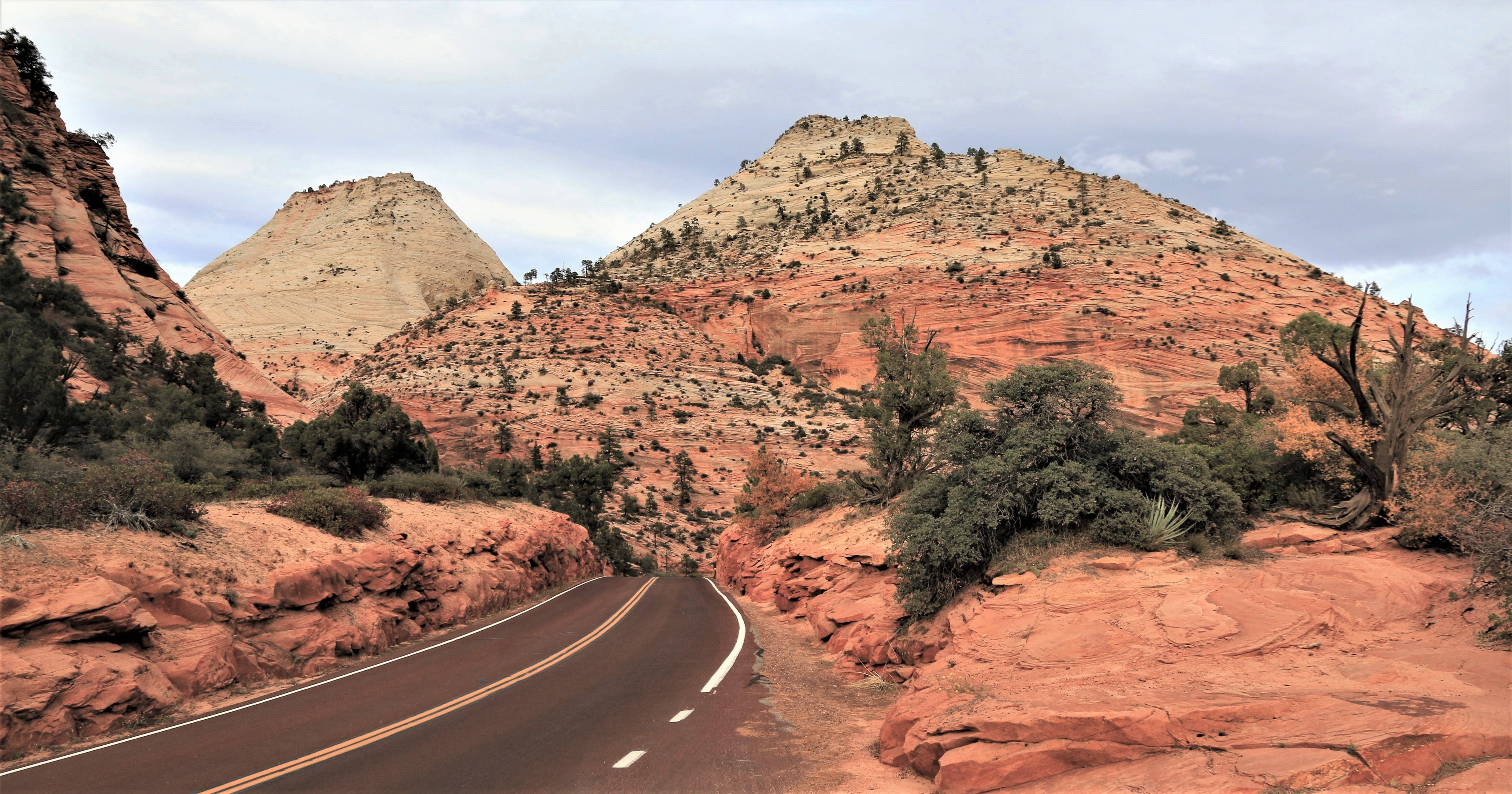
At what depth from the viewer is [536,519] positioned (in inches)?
1120

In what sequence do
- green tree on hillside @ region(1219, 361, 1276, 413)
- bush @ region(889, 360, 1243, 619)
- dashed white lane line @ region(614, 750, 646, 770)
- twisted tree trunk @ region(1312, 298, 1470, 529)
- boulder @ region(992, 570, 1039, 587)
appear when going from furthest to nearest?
green tree on hillside @ region(1219, 361, 1276, 413)
twisted tree trunk @ region(1312, 298, 1470, 529)
bush @ region(889, 360, 1243, 619)
boulder @ region(992, 570, 1039, 587)
dashed white lane line @ region(614, 750, 646, 770)

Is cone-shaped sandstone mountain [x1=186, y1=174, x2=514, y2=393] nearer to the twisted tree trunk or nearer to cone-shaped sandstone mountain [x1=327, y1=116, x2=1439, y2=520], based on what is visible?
cone-shaped sandstone mountain [x1=327, y1=116, x2=1439, y2=520]

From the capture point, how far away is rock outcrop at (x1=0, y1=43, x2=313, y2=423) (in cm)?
3388

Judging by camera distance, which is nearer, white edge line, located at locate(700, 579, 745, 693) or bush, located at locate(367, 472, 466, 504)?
white edge line, located at locate(700, 579, 745, 693)

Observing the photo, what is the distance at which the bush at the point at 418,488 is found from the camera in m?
21.9

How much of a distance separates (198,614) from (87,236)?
37.7 m

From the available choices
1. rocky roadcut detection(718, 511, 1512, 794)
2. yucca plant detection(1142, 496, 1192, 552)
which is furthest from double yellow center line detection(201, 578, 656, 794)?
yucca plant detection(1142, 496, 1192, 552)

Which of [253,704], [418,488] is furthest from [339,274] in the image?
[253,704]

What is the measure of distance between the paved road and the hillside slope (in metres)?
46.5

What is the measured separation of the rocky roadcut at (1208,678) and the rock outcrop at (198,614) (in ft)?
31.7

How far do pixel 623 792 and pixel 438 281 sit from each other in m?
121

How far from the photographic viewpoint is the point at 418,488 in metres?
23.0

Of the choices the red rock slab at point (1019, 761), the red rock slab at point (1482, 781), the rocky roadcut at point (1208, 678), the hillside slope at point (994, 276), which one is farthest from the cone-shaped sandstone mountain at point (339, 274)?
the red rock slab at point (1482, 781)

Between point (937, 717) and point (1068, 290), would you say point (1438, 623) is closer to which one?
point (937, 717)
